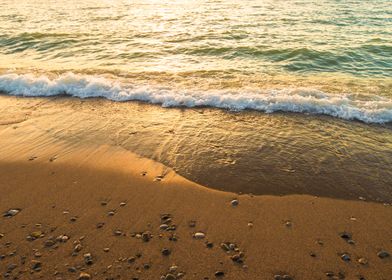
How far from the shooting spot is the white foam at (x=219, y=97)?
9570mm

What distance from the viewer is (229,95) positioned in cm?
1057

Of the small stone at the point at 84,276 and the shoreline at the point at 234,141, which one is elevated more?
the small stone at the point at 84,276

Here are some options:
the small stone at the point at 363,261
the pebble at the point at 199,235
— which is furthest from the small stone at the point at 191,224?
the small stone at the point at 363,261

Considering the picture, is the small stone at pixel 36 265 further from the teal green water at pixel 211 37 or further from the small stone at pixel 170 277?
the teal green water at pixel 211 37

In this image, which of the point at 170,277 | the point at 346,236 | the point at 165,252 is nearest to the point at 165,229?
the point at 165,252

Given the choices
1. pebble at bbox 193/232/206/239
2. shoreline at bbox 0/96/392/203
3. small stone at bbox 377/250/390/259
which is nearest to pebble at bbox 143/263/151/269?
pebble at bbox 193/232/206/239

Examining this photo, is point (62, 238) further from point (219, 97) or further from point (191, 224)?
point (219, 97)

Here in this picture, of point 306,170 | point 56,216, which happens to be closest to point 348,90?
point 306,170

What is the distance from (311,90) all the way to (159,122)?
4878 mm

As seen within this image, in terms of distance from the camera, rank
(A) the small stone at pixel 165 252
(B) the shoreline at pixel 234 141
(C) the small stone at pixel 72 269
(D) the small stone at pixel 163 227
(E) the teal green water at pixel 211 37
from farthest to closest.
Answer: (E) the teal green water at pixel 211 37 → (B) the shoreline at pixel 234 141 → (D) the small stone at pixel 163 227 → (A) the small stone at pixel 165 252 → (C) the small stone at pixel 72 269

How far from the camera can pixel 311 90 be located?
10711mm

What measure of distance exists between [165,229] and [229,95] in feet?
19.9

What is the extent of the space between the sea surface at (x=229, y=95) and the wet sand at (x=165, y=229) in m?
0.56

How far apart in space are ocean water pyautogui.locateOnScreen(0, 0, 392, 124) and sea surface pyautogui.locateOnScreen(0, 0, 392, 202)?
66 millimetres
